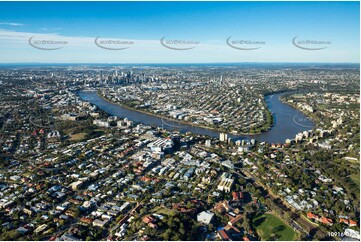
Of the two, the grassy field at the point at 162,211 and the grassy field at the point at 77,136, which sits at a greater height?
the grassy field at the point at 77,136

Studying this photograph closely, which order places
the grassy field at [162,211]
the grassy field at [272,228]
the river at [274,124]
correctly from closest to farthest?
the grassy field at [272,228] < the grassy field at [162,211] < the river at [274,124]

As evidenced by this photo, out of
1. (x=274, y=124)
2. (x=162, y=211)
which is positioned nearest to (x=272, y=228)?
(x=162, y=211)

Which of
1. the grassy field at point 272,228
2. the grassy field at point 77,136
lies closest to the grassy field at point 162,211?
the grassy field at point 272,228

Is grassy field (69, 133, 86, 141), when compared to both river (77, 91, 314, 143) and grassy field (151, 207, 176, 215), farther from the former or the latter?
grassy field (151, 207, 176, 215)

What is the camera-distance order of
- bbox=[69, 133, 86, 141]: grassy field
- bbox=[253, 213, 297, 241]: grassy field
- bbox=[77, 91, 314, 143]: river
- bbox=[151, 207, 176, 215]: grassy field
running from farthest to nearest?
bbox=[77, 91, 314, 143]: river → bbox=[69, 133, 86, 141]: grassy field → bbox=[151, 207, 176, 215]: grassy field → bbox=[253, 213, 297, 241]: grassy field

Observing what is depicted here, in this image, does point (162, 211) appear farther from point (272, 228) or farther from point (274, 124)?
point (274, 124)

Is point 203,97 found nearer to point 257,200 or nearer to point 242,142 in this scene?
point 242,142

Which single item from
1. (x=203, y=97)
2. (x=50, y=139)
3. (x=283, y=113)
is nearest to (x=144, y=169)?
(x=50, y=139)

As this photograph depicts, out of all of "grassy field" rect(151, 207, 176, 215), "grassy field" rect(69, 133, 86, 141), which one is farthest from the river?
"grassy field" rect(151, 207, 176, 215)

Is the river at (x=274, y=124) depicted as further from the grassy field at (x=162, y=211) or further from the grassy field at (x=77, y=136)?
the grassy field at (x=162, y=211)
